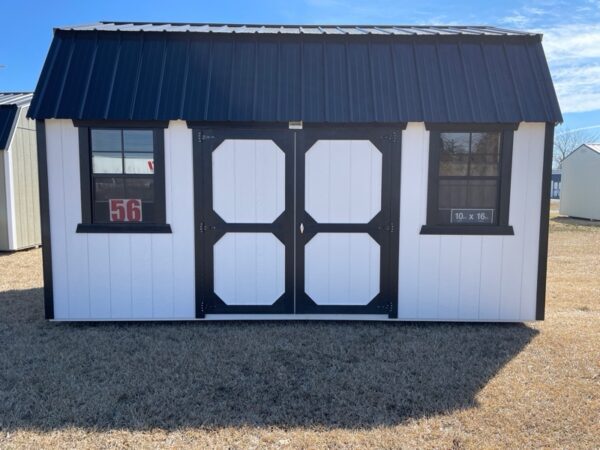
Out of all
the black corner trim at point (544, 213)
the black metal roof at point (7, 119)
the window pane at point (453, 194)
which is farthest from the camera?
the black metal roof at point (7, 119)

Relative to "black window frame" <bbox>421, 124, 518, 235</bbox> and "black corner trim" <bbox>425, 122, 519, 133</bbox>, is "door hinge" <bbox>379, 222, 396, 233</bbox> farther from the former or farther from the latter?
"black corner trim" <bbox>425, 122, 519, 133</bbox>

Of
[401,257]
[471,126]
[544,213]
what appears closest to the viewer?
[471,126]

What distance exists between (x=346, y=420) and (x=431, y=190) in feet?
9.23

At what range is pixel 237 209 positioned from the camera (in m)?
5.05

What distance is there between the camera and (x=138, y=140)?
4953 millimetres

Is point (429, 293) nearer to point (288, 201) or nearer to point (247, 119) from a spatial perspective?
point (288, 201)

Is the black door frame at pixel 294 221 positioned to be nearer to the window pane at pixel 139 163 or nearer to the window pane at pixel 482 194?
the window pane at pixel 139 163

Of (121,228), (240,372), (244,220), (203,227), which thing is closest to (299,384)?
(240,372)

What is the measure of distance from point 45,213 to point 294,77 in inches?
126

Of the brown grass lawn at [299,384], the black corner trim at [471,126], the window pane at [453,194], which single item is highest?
the black corner trim at [471,126]

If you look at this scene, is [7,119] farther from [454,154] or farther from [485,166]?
[485,166]

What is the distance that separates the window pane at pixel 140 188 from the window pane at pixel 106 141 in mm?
387

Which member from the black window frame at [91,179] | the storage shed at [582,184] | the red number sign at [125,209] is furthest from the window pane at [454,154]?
the storage shed at [582,184]

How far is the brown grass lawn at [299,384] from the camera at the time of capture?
3010 mm
